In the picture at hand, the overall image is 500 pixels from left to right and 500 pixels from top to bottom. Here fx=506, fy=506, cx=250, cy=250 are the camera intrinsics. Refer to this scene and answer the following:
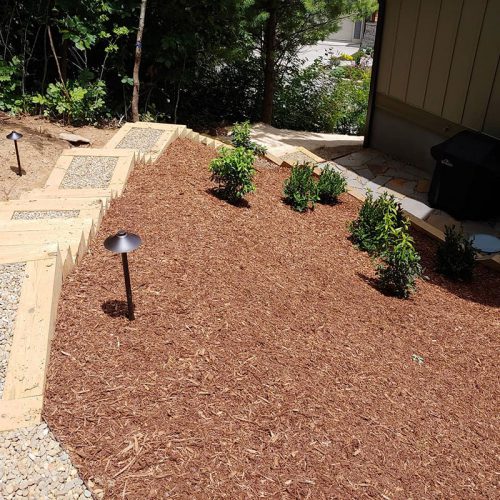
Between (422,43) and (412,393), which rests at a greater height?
(422,43)

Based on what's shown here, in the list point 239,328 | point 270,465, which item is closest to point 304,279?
point 239,328

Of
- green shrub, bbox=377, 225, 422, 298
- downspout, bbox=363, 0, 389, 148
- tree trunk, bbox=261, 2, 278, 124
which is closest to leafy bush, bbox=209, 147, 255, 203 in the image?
green shrub, bbox=377, 225, 422, 298

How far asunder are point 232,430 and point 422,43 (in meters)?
7.45

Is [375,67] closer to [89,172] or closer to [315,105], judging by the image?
[315,105]

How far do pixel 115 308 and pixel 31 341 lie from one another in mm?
687

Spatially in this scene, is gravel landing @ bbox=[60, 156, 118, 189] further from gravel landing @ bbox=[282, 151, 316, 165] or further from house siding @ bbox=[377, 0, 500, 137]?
house siding @ bbox=[377, 0, 500, 137]

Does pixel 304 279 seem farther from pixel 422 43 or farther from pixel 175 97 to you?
pixel 175 97

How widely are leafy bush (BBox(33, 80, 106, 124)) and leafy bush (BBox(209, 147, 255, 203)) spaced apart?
420cm

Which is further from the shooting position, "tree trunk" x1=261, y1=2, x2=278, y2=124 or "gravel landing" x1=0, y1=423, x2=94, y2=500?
"tree trunk" x1=261, y1=2, x2=278, y2=124

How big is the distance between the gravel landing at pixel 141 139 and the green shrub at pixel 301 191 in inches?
81.9

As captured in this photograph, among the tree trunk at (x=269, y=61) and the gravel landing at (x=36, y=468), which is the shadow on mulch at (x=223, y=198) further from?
the tree trunk at (x=269, y=61)

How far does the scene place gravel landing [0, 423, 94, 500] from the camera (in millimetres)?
2541

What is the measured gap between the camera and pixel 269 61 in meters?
10.8

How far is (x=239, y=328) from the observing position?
382cm
